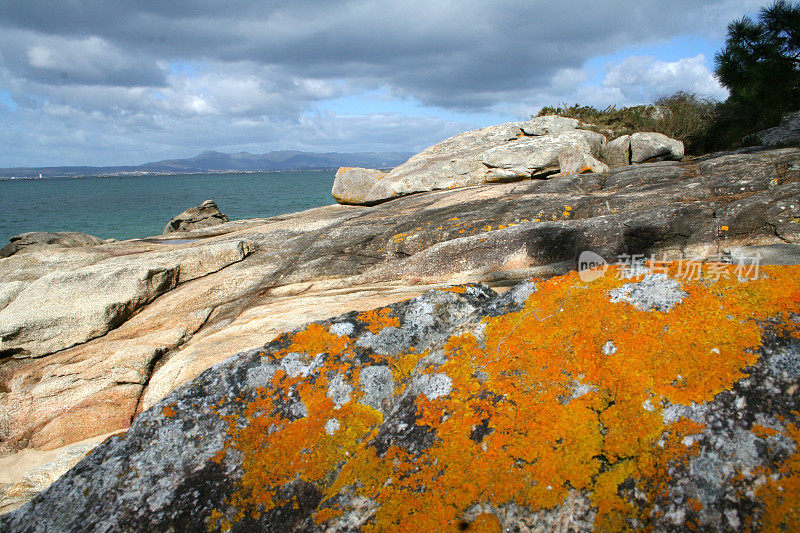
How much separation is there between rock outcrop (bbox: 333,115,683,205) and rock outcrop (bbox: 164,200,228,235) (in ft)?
73.5

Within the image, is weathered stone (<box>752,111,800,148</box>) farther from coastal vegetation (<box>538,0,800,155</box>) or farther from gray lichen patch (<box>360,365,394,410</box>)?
gray lichen patch (<box>360,365,394,410</box>)

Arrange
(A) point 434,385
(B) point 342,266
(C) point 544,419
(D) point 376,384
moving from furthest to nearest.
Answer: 1. (B) point 342,266
2. (D) point 376,384
3. (A) point 434,385
4. (C) point 544,419

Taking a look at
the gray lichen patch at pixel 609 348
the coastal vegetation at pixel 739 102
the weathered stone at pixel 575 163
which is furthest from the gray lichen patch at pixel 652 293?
the coastal vegetation at pixel 739 102

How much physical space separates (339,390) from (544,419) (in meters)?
2.04

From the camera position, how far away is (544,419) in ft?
12.2

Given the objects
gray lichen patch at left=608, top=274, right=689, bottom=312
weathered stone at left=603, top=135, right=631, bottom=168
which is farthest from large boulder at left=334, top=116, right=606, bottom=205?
gray lichen patch at left=608, top=274, right=689, bottom=312

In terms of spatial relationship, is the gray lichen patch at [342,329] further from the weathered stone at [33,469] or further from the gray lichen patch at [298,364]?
the weathered stone at [33,469]

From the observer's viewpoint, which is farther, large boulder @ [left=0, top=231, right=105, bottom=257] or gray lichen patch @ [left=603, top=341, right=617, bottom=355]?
large boulder @ [left=0, top=231, right=105, bottom=257]

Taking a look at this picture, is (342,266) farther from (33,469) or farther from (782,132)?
(782,132)

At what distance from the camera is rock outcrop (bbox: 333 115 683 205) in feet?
55.9

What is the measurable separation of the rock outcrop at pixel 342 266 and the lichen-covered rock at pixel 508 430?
73.7 inches

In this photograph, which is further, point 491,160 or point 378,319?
point 491,160

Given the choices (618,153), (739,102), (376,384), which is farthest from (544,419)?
(739,102)

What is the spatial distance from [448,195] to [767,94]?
62.5 ft
